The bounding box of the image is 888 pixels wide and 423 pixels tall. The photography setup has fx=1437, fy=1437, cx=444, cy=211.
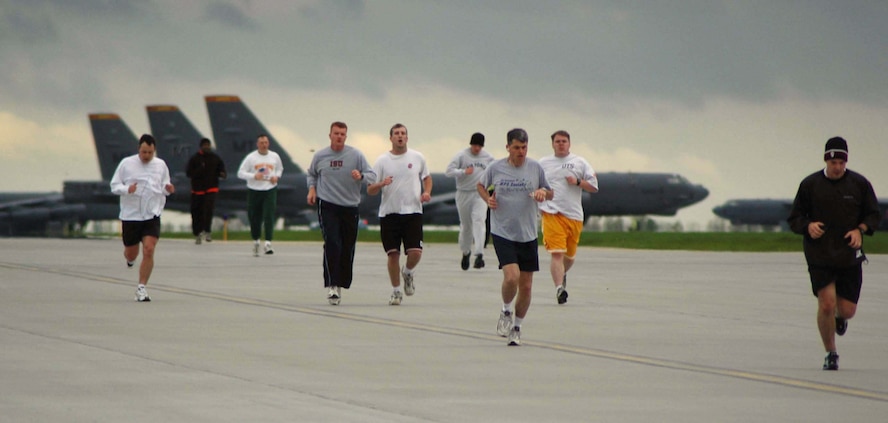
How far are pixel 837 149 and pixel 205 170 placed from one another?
77.8 ft

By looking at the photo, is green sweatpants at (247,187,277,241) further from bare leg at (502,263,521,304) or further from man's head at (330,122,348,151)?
bare leg at (502,263,521,304)

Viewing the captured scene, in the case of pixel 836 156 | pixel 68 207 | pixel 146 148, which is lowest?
pixel 836 156

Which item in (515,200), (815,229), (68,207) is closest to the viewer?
(815,229)

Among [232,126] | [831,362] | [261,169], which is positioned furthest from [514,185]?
[232,126]

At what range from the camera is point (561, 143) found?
17281 mm

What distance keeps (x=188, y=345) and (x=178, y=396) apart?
3.08 m

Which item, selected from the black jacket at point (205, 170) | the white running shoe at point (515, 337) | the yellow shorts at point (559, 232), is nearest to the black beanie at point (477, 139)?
the yellow shorts at point (559, 232)

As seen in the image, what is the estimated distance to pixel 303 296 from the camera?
17.5m

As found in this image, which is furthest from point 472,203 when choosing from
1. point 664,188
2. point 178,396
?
point 664,188

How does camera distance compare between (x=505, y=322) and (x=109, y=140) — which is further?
(x=109, y=140)

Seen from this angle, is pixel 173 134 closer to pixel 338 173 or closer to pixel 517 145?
pixel 338 173

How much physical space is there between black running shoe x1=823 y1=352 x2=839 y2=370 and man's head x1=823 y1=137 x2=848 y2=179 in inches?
52.4

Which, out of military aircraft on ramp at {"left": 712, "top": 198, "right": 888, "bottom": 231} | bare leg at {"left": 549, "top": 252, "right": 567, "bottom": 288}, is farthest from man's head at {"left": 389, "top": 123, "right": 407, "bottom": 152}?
military aircraft on ramp at {"left": 712, "top": 198, "right": 888, "bottom": 231}

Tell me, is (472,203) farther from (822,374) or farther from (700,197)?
(700,197)
